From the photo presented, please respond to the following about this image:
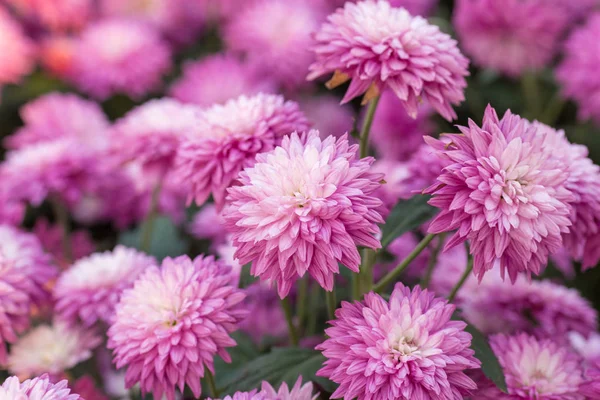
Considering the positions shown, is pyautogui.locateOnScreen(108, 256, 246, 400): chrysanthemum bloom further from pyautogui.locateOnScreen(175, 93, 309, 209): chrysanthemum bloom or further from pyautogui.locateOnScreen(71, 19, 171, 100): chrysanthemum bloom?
pyautogui.locateOnScreen(71, 19, 171, 100): chrysanthemum bloom

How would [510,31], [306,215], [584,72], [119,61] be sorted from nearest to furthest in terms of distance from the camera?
[306,215] → [584,72] → [510,31] → [119,61]

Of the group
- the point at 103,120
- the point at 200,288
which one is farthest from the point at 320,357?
the point at 103,120

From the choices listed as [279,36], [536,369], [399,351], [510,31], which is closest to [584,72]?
[510,31]

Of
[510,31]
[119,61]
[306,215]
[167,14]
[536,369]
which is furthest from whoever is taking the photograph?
[167,14]

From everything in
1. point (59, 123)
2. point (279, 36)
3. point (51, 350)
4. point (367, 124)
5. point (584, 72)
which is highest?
point (584, 72)

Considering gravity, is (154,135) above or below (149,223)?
above

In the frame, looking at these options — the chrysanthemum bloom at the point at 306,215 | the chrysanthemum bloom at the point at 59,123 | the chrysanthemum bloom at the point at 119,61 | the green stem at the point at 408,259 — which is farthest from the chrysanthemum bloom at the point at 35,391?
A: the chrysanthemum bloom at the point at 119,61

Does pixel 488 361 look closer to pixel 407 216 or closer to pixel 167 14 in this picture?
pixel 407 216

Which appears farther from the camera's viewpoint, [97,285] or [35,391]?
[97,285]
